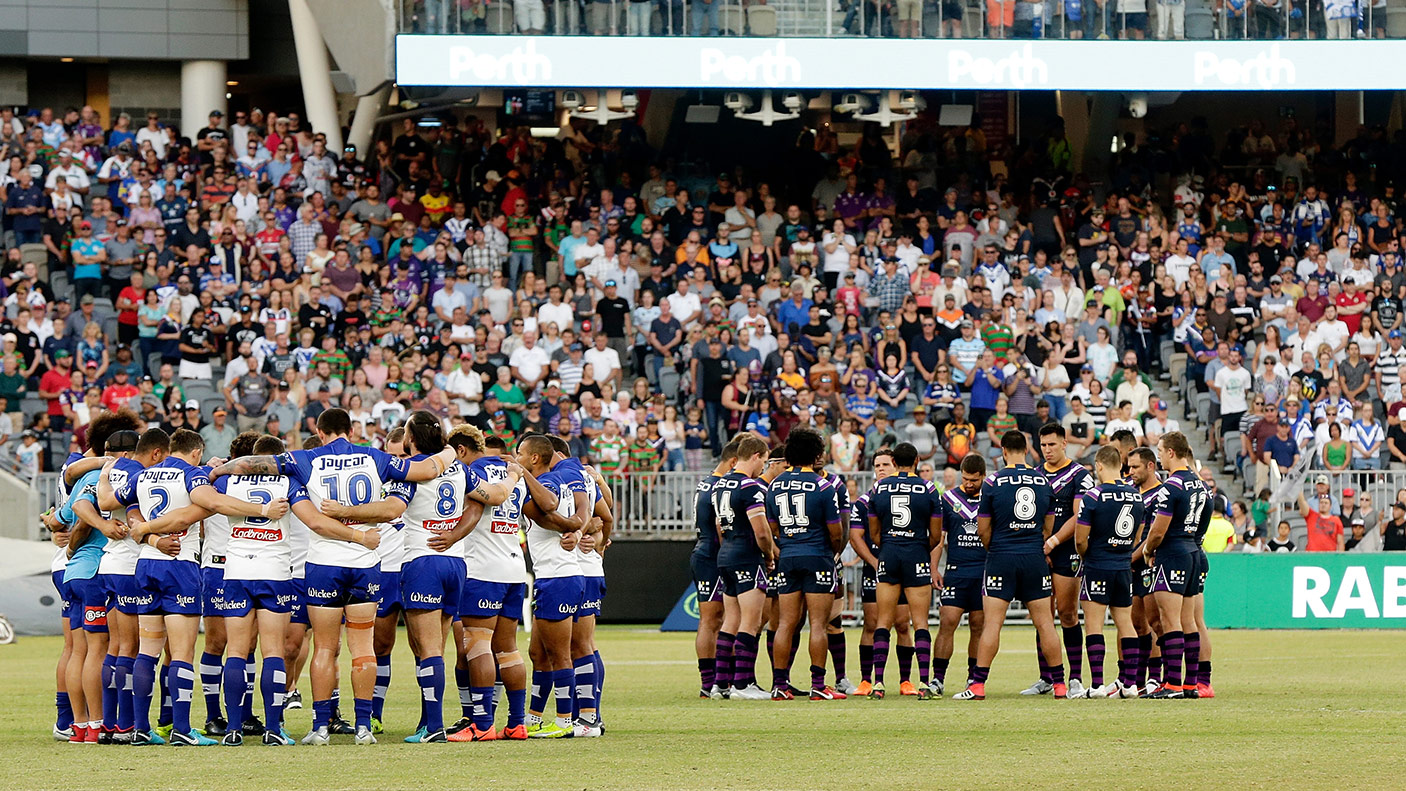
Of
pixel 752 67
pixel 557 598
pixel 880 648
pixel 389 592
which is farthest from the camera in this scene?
pixel 752 67

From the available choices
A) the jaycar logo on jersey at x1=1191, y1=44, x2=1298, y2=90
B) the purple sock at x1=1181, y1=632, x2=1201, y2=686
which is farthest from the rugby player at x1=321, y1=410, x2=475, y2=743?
the jaycar logo on jersey at x1=1191, y1=44, x2=1298, y2=90

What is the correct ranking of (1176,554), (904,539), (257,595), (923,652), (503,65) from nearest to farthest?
(257,595) → (1176,554) → (904,539) → (923,652) → (503,65)

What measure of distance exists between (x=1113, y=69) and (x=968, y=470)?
16997 mm

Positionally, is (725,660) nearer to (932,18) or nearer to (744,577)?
(744,577)

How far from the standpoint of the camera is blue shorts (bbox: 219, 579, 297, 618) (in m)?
11.9

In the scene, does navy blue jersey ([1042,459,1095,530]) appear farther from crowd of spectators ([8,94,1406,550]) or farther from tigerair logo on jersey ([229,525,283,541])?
crowd of spectators ([8,94,1406,550])

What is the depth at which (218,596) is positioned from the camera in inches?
480

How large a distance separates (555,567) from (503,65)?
18.5 meters

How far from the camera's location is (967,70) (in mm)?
30953

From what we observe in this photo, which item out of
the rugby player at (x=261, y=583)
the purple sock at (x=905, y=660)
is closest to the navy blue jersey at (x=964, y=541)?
the purple sock at (x=905, y=660)

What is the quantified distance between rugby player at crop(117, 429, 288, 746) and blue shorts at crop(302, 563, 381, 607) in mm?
1013

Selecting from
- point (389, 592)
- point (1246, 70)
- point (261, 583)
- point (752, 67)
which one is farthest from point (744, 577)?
point (1246, 70)

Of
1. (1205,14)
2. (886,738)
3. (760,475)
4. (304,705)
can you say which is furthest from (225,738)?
(1205,14)

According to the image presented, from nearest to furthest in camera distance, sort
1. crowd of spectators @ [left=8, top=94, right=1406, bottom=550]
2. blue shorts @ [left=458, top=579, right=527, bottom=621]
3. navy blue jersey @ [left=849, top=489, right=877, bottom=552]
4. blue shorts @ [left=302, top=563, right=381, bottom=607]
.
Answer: blue shorts @ [left=302, top=563, right=381, bottom=607]
blue shorts @ [left=458, top=579, right=527, bottom=621]
navy blue jersey @ [left=849, top=489, right=877, bottom=552]
crowd of spectators @ [left=8, top=94, right=1406, bottom=550]
